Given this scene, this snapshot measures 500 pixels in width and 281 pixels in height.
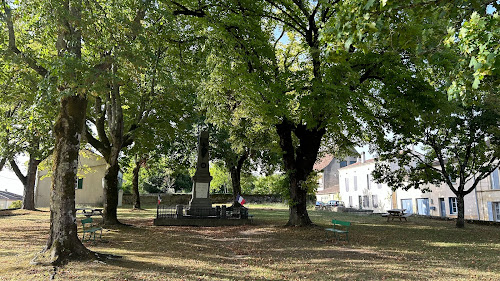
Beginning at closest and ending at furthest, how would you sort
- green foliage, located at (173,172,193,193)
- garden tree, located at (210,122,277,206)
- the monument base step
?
1. the monument base step
2. garden tree, located at (210,122,277,206)
3. green foliage, located at (173,172,193,193)

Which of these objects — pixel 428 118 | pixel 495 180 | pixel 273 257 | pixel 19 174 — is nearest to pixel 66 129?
pixel 273 257

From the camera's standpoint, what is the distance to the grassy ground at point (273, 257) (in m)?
7.00

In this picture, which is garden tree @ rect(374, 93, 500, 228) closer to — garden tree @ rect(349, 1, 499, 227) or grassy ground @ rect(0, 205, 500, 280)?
garden tree @ rect(349, 1, 499, 227)

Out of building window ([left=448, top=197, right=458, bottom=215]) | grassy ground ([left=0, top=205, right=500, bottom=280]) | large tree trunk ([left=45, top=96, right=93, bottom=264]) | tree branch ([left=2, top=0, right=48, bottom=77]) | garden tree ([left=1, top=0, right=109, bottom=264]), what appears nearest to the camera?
grassy ground ([left=0, top=205, right=500, bottom=280])

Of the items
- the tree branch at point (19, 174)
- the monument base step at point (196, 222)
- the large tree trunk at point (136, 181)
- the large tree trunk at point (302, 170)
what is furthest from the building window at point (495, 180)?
the tree branch at point (19, 174)

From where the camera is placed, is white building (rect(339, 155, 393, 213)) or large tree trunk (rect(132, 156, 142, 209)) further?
white building (rect(339, 155, 393, 213))

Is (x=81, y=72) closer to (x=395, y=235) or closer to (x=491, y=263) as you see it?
(x=491, y=263)

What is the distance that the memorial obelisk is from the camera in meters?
20.0

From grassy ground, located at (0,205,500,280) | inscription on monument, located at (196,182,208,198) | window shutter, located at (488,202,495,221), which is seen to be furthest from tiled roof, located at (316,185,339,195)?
grassy ground, located at (0,205,500,280)

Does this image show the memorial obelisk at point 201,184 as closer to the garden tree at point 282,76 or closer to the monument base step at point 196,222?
the monument base step at point 196,222

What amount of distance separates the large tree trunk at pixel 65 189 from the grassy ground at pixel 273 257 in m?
0.53

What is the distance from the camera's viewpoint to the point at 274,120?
13383mm

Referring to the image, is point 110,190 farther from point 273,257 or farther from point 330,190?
point 330,190

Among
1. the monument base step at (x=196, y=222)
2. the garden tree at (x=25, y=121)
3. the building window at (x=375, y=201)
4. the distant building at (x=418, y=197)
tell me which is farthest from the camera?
the building window at (x=375, y=201)
